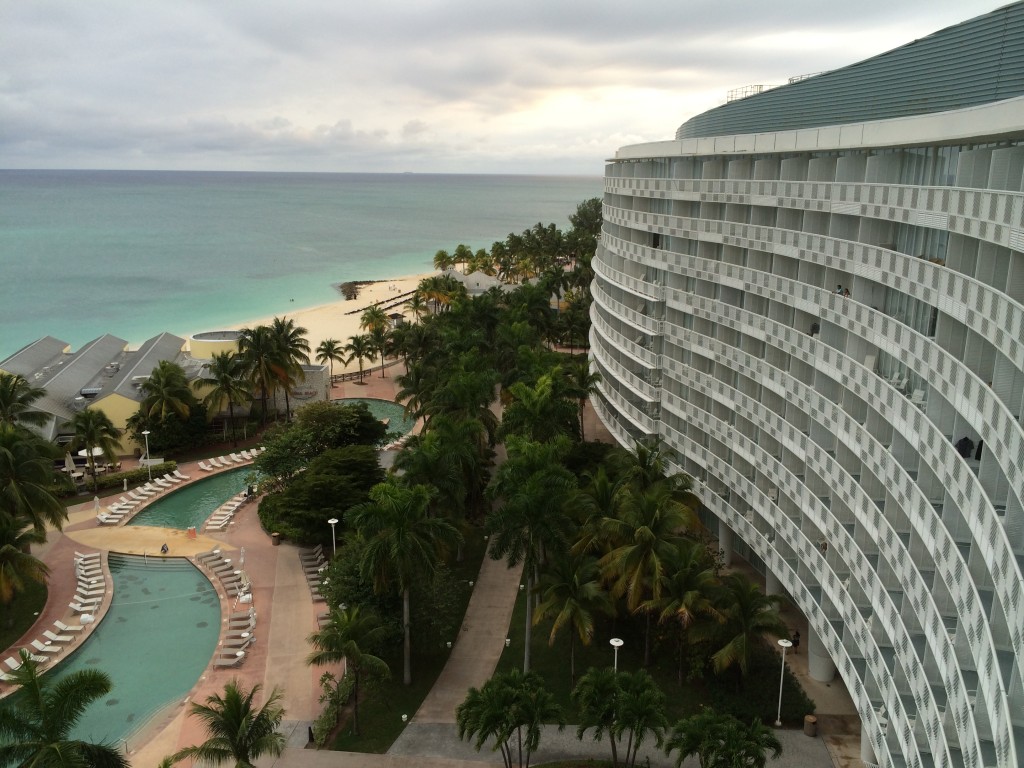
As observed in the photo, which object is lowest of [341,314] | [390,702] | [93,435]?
[390,702]

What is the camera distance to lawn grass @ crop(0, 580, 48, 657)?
3625 centimetres

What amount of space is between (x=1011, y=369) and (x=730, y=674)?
17.7m

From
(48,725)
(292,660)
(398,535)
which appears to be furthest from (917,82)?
(48,725)

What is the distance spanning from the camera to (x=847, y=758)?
28.0 meters

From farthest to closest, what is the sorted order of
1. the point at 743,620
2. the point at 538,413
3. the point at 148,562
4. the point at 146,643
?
the point at 148,562 < the point at 538,413 < the point at 146,643 < the point at 743,620

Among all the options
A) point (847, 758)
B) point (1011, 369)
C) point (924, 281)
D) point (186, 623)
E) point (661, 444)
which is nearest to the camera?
point (1011, 369)

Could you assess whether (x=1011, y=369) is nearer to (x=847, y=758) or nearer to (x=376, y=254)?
(x=847, y=758)

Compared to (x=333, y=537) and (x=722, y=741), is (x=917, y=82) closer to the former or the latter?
(x=722, y=741)

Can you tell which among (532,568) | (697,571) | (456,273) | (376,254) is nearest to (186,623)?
(532,568)

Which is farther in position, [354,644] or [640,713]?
[354,644]

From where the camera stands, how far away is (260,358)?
199ft

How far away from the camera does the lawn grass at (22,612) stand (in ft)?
119

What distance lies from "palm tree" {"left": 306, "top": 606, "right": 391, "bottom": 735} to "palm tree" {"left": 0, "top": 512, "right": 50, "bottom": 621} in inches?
564

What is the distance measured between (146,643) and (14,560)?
253 inches
